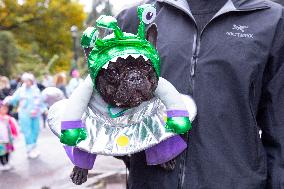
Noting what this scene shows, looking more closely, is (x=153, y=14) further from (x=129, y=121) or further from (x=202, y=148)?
(x=202, y=148)

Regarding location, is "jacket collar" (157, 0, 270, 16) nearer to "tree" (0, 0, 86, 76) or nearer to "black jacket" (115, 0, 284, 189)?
"black jacket" (115, 0, 284, 189)

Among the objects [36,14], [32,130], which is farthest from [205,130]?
[36,14]

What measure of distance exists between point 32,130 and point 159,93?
814 centimetres

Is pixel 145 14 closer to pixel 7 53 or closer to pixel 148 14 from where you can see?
pixel 148 14

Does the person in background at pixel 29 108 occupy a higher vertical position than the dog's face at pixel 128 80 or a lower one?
lower

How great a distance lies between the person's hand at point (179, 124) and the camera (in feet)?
6.06

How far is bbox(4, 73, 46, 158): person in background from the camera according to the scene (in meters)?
9.43

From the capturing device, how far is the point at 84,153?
1953 mm

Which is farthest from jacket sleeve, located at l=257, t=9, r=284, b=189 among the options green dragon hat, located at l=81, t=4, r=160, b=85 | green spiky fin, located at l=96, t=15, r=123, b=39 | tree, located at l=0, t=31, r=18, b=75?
tree, located at l=0, t=31, r=18, b=75

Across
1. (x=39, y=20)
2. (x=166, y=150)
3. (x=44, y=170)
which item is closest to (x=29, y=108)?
(x=44, y=170)

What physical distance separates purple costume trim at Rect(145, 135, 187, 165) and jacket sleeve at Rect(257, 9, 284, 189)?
0.39 m

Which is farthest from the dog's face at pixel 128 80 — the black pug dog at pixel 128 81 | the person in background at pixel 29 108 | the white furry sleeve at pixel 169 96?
the person in background at pixel 29 108

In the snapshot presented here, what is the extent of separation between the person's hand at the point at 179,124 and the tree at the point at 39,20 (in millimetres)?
30357

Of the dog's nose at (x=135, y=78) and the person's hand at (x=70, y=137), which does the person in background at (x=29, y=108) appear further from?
the dog's nose at (x=135, y=78)
